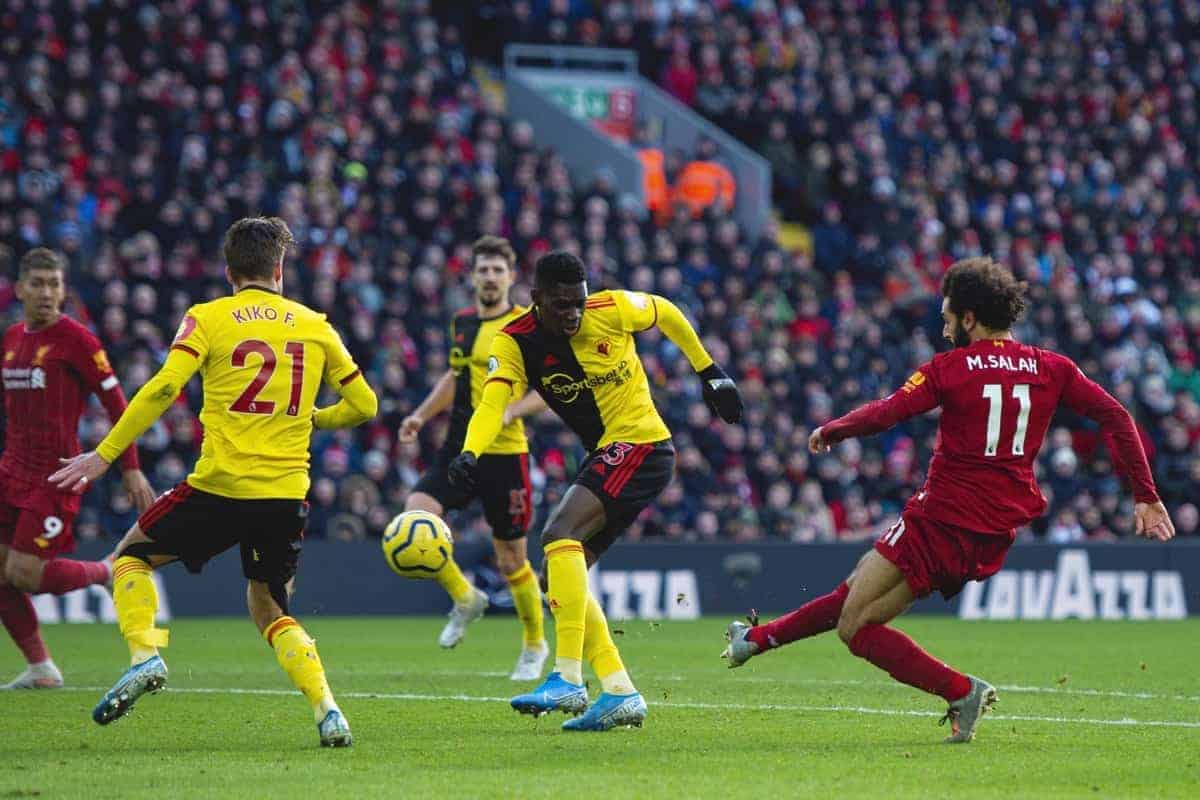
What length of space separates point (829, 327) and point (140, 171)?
927 cm

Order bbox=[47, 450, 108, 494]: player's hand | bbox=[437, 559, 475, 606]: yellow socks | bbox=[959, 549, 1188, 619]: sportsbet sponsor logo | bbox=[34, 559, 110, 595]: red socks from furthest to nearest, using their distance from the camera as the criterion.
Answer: bbox=[959, 549, 1188, 619]: sportsbet sponsor logo < bbox=[437, 559, 475, 606]: yellow socks < bbox=[34, 559, 110, 595]: red socks < bbox=[47, 450, 108, 494]: player's hand

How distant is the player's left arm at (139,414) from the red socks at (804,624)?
119 inches

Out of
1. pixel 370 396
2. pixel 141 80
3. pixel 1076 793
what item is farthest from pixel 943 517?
pixel 141 80

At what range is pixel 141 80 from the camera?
74.3ft

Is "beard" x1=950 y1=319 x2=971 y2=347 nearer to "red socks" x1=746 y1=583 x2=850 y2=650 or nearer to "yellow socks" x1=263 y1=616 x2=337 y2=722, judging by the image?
"red socks" x1=746 y1=583 x2=850 y2=650

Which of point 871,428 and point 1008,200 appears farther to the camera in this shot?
point 1008,200

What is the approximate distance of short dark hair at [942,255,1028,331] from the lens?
898cm

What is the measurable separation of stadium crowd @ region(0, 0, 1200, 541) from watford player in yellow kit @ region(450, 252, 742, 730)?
1015cm

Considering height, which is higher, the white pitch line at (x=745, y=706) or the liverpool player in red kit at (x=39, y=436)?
the liverpool player in red kit at (x=39, y=436)

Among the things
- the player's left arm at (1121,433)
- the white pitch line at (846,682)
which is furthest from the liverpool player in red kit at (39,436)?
the player's left arm at (1121,433)

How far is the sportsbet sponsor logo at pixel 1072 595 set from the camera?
21266 millimetres

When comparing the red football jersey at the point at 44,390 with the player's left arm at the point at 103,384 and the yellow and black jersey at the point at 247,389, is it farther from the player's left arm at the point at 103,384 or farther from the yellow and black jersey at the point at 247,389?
the yellow and black jersey at the point at 247,389

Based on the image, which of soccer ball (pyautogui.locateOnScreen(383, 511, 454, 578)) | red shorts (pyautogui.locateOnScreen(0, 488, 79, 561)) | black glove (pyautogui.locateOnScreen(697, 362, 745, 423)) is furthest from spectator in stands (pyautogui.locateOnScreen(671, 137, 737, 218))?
black glove (pyautogui.locateOnScreen(697, 362, 745, 423))

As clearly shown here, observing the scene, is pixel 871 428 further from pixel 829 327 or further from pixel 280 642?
pixel 829 327
